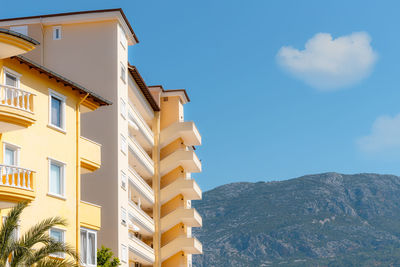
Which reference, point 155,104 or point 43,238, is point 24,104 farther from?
point 155,104

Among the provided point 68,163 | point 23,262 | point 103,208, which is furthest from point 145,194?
point 23,262

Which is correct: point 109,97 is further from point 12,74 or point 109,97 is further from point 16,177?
point 16,177

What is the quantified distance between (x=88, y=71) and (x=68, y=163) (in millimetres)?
18616

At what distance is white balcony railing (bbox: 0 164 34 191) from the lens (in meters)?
31.4

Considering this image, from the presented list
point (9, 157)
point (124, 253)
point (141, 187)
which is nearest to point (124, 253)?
point (124, 253)

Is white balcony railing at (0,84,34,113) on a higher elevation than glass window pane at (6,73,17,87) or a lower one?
lower

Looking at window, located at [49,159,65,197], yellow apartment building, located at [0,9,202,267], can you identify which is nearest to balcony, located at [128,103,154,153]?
yellow apartment building, located at [0,9,202,267]

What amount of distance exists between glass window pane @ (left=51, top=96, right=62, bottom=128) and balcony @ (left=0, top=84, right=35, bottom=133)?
3.64 metres

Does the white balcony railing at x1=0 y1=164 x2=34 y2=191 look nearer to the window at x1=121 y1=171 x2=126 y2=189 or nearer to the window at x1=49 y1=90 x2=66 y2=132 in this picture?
the window at x1=49 y1=90 x2=66 y2=132

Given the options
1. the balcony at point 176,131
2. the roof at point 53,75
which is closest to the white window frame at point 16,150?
the roof at point 53,75

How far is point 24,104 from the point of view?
34188 mm

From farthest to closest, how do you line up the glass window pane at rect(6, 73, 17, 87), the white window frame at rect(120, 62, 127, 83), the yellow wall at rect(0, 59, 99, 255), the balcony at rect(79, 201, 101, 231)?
the white window frame at rect(120, 62, 127, 83), the balcony at rect(79, 201, 101, 231), the yellow wall at rect(0, 59, 99, 255), the glass window pane at rect(6, 73, 17, 87)

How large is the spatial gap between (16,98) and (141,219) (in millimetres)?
32374

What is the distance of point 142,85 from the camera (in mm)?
65312
